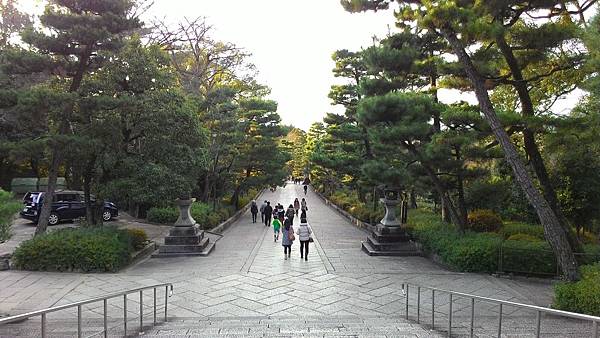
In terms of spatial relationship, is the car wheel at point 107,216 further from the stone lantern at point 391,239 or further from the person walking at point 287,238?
the stone lantern at point 391,239

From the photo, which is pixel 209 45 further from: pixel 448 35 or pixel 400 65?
pixel 448 35

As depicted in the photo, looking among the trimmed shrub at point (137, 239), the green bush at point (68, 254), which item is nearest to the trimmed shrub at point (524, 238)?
the green bush at point (68, 254)

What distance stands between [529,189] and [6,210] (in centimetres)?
1034

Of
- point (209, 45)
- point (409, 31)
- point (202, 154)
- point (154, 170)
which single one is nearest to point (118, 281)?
point (154, 170)

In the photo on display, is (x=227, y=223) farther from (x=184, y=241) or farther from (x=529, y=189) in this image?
(x=529, y=189)

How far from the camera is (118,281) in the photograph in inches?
408

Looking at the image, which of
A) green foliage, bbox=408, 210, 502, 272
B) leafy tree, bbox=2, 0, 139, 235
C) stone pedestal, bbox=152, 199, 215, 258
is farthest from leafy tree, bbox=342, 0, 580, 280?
stone pedestal, bbox=152, 199, 215, 258

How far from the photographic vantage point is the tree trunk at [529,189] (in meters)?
8.80

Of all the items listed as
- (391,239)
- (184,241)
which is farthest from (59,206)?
(391,239)

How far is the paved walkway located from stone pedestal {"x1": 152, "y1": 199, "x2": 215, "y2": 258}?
0.51m

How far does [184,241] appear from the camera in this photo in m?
14.6

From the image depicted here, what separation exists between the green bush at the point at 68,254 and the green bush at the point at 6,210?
3592 mm

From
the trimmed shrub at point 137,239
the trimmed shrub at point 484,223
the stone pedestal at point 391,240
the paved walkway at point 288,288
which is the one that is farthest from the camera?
the trimmed shrub at point 484,223

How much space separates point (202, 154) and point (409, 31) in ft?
26.2
